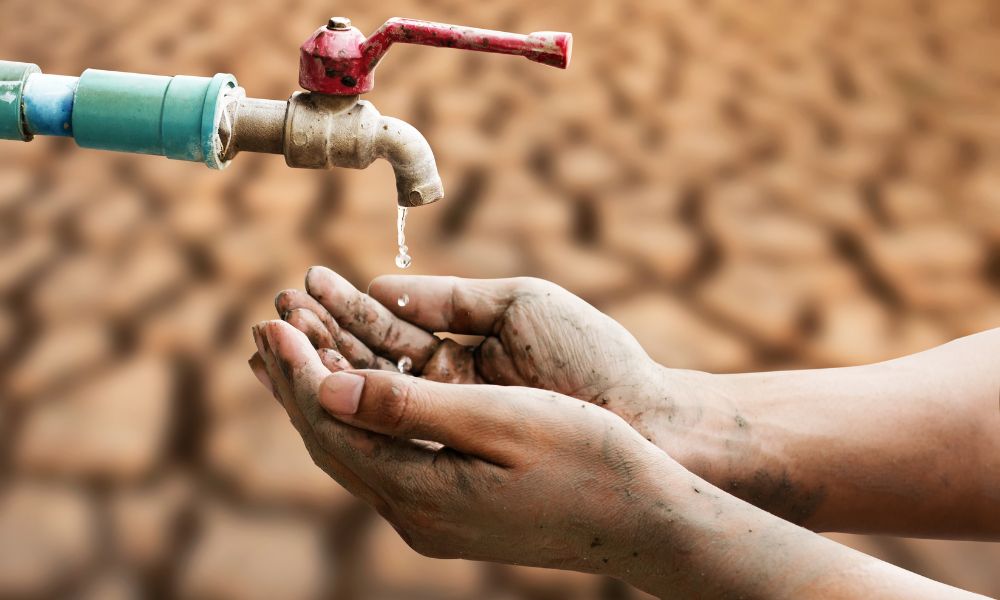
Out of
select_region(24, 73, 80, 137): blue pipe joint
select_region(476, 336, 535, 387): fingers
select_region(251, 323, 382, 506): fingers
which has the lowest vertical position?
select_region(251, 323, 382, 506): fingers

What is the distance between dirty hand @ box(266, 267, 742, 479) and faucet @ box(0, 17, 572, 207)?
0.78 ft

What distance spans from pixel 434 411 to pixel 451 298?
28 centimetres

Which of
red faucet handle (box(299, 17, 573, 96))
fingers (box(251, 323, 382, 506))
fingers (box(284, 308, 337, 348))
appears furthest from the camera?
fingers (box(284, 308, 337, 348))

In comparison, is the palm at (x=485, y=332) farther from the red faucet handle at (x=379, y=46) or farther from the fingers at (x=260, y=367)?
the red faucet handle at (x=379, y=46)

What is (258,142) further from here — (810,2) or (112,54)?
(810,2)

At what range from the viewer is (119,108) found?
647 mm

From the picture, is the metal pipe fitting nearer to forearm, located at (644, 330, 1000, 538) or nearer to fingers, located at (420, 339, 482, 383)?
fingers, located at (420, 339, 482, 383)

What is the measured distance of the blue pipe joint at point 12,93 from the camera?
2.11 feet

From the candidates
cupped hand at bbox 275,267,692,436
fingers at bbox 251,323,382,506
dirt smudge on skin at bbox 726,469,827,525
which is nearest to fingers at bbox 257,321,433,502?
fingers at bbox 251,323,382,506

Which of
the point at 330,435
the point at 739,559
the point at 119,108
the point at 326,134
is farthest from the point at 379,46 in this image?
the point at 739,559

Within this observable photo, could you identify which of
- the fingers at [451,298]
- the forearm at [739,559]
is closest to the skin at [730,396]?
the fingers at [451,298]

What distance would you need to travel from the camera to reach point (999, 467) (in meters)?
0.92

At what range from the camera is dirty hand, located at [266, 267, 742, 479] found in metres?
0.92

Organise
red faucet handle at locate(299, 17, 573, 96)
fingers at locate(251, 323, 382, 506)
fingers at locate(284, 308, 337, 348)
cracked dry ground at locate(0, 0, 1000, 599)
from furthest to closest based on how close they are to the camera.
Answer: cracked dry ground at locate(0, 0, 1000, 599)
fingers at locate(284, 308, 337, 348)
fingers at locate(251, 323, 382, 506)
red faucet handle at locate(299, 17, 573, 96)
